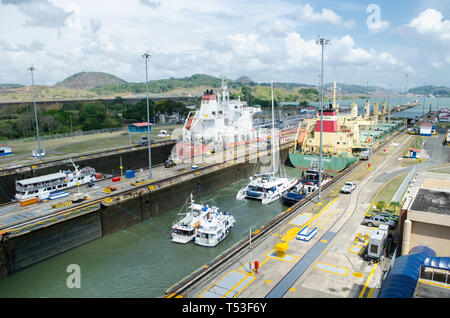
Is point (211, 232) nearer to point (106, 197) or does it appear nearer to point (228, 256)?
point (228, 256)

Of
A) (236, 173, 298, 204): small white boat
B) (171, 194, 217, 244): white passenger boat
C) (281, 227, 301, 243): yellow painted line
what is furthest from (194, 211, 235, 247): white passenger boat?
(236, 173, 298, 204): small white boat

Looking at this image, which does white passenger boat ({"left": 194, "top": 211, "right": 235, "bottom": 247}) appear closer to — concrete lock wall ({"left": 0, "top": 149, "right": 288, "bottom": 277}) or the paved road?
the paved road

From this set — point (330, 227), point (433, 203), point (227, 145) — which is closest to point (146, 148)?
point (227, 145)

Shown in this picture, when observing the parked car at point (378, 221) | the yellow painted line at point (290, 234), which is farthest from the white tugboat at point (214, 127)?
the parked car at point (378, 221)

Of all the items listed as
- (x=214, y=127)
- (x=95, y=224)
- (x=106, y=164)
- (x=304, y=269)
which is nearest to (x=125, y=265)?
(x=95, y=224)
